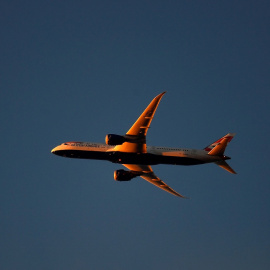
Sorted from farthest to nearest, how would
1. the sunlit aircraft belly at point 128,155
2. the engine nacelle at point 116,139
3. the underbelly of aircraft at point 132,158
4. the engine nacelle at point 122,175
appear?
the engine nacelle at point 122,175, the sunlit aircraft belly at point 128,155, the underbelly of aircraft at point 132,158, the engine nacelle at point 116,139

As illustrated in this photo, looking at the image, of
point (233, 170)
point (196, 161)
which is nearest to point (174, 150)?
point (196, 161)

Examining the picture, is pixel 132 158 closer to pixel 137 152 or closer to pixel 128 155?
pixel 128 155

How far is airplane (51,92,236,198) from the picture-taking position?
95.0 m

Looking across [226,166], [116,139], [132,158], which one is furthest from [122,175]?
[226,166]

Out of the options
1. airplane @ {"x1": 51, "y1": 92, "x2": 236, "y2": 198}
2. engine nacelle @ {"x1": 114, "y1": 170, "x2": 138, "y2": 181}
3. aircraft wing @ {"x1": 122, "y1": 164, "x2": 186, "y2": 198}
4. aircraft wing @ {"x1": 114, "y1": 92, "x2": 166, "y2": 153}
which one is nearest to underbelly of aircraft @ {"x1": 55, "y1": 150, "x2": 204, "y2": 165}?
airplane @ {"x1": 51, "y1": 92, "x2": 236, "y2": 198}

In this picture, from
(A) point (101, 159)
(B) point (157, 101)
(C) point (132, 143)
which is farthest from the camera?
(A) point (101, 159)

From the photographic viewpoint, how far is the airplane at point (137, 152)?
9500 cm

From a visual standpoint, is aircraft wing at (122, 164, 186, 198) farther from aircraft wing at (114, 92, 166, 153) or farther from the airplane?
aircraft wing at (114, 92, 166, 153)

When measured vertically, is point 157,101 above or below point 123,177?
above

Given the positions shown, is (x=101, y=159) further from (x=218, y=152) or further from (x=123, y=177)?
(x=218, y=152)

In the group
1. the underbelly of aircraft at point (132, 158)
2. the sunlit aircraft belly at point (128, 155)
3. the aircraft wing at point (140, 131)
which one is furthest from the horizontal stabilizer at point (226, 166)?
the aircraft wing at point (140, 131)

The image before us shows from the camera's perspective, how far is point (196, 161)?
10219 cm

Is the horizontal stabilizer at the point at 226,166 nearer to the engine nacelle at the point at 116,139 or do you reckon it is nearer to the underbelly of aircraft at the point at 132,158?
the underbelly of aircraft at the point at 132,158

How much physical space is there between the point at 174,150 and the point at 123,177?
11701 millimetres
